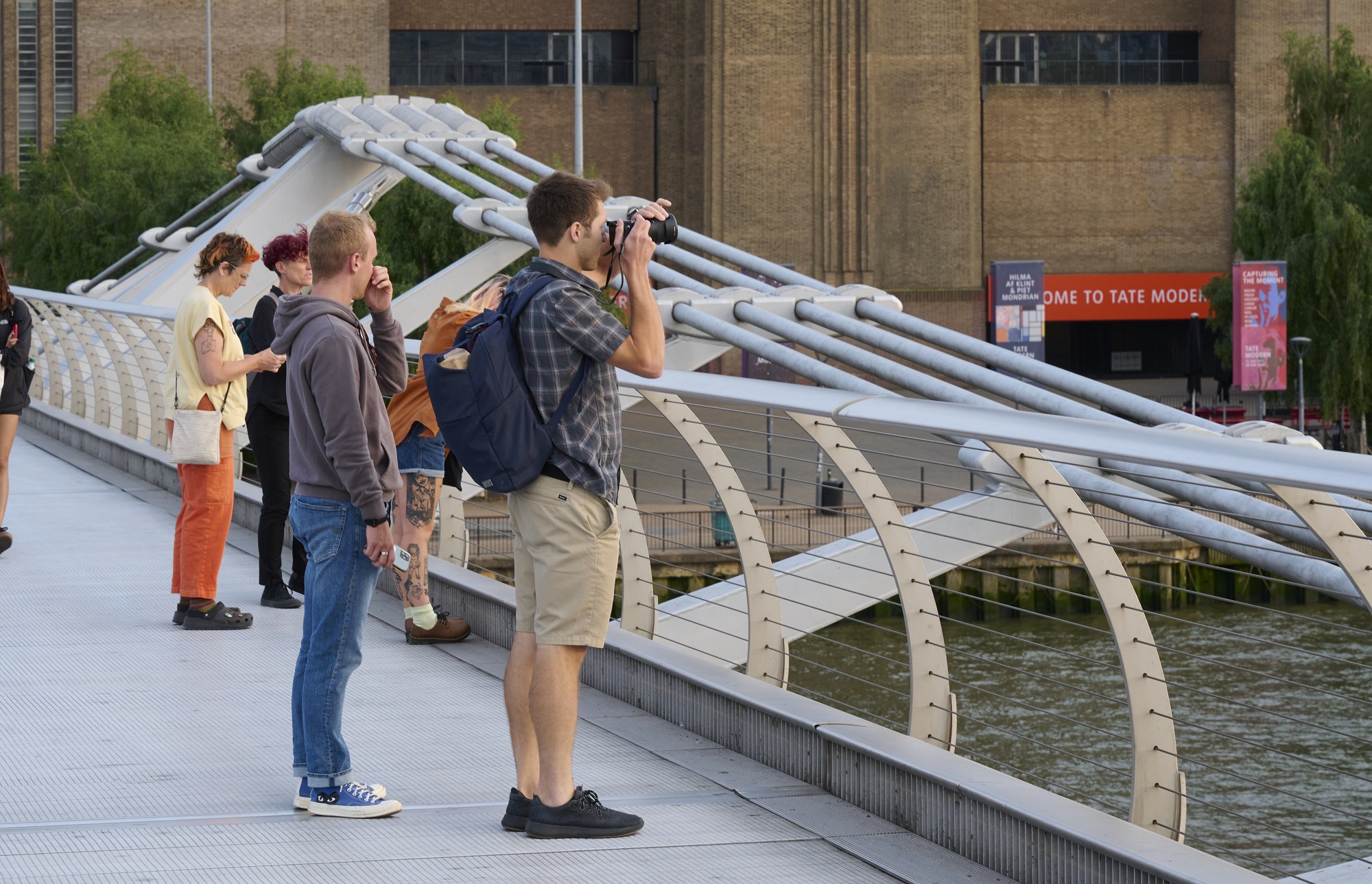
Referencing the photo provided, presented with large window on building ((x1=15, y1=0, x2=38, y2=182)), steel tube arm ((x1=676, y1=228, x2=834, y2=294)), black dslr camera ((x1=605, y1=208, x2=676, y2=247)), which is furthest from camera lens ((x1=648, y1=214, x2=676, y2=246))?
large window on building ((x1=15, y1=0, x2=38, y2=182))

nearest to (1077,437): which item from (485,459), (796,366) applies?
(485,459)

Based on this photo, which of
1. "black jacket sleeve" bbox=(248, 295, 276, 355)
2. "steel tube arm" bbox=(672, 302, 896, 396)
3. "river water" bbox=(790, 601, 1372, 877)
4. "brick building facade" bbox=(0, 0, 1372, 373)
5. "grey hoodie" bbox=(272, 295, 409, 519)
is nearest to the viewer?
"grey hoodie" bbox=(272, 295, 409, 519)

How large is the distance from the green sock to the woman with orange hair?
2.44 feet

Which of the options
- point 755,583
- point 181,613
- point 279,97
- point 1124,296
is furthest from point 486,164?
point 1124,296

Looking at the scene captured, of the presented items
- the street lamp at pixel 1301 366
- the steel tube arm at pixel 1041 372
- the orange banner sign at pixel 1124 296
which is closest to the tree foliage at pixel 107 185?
the street lamp at pixel 1301 366

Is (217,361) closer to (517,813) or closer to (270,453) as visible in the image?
(270,453)

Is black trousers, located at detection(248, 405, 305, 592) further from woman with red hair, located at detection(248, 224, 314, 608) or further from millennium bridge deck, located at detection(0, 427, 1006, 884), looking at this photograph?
millennium bridge deck, located at detection(0, 427, 1006, 884)

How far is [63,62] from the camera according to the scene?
44.7 meters

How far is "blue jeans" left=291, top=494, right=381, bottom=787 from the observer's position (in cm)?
405

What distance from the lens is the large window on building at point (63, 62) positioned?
44.4 meters

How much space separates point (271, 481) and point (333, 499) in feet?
9.95

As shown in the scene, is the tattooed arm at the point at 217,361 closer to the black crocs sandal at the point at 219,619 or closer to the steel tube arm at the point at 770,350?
the black crocs sandal at the point at 219,619

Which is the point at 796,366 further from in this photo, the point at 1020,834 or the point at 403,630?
the point at 1020,834

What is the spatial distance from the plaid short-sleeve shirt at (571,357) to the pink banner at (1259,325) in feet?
95.2
